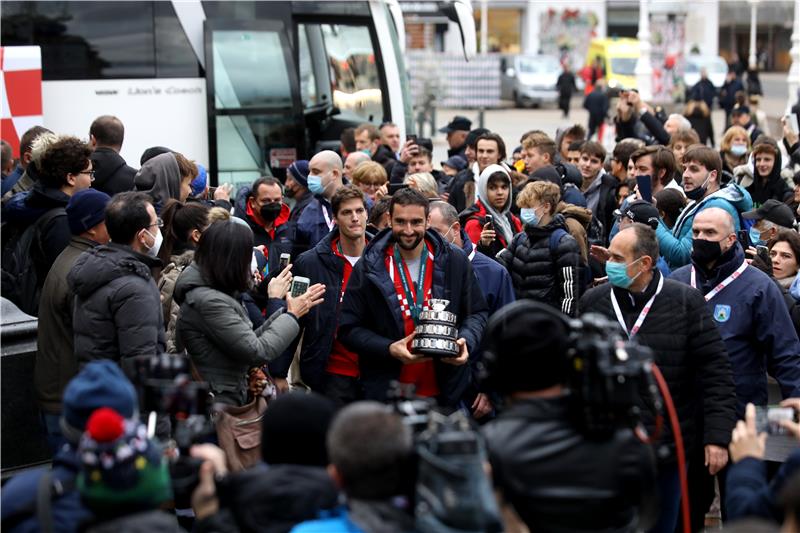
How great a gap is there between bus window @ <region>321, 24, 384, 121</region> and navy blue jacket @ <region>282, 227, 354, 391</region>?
27.3 ft

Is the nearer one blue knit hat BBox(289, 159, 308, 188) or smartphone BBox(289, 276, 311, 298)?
smartphone BBox(289, 276, 311, 298)

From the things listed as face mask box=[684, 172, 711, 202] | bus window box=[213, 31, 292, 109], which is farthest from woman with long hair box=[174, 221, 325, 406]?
bus window box=[213, 31, 292, 109]

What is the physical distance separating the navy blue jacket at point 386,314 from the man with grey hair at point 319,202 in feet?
7.28

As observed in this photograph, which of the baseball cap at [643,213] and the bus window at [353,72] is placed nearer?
the baseball cap at [643,213]

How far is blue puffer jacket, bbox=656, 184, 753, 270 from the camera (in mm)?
7832

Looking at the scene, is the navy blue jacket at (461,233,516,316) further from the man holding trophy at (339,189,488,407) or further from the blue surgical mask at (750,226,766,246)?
the blue surgical mask at (750,226,766,246)

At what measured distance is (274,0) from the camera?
14383 mm

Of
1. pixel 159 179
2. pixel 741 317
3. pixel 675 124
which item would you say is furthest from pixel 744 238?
pixel 675 124

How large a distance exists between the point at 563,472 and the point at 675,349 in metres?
2.36

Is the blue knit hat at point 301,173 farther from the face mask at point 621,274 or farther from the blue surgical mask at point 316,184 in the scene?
the face mask at point 621,274

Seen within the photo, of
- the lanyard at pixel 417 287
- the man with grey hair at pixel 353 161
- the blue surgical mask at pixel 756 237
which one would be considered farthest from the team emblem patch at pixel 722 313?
the man with grey hair at pixel 353 161

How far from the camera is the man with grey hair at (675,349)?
5.96 m

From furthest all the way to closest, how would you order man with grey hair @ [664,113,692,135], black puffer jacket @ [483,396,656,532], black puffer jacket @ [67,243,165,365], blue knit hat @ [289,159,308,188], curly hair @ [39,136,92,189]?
man with grey hair @ [664,113,692,135] < blue knit hat @ [289,159,308,188] < curly hair @ [39,136,92,189] < black puffer jacket @ [67,243,165,365] < black puffer jacket @ [483,396,656,532]

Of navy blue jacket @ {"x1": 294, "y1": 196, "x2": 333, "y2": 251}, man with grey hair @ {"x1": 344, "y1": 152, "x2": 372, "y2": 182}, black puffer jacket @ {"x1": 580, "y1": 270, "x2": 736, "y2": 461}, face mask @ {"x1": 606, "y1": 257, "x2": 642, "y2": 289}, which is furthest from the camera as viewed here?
man with grey hair @ {"x1": 344, "y1": 152, "x2": 372, "y2": 182}
